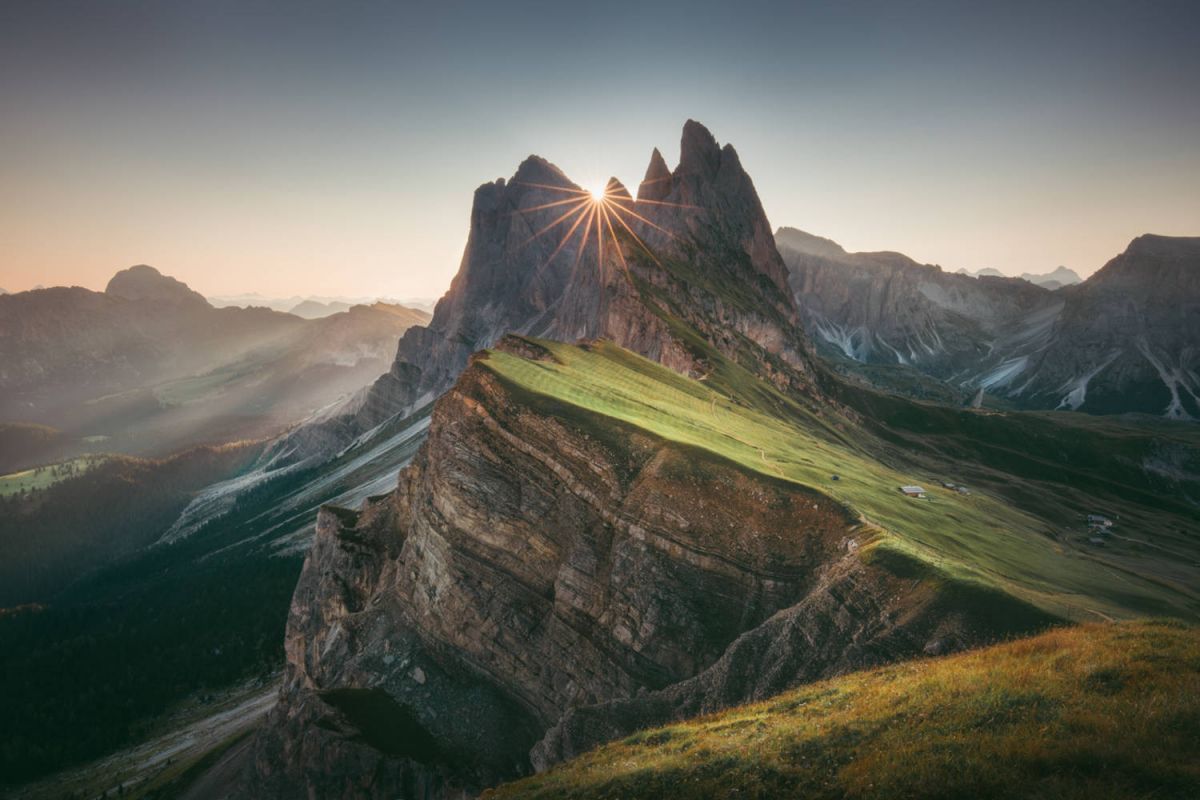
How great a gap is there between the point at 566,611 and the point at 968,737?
1022 inches

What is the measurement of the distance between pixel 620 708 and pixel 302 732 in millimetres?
23232

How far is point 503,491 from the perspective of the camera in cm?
4009

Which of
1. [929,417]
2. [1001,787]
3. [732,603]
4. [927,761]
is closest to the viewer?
[1001,787]

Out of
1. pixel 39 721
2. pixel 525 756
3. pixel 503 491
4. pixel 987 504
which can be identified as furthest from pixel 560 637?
pixel 39 721

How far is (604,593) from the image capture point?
1377 inches

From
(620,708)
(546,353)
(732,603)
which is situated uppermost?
(546,353)

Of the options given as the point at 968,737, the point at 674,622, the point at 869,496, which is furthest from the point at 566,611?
the point at 968,737

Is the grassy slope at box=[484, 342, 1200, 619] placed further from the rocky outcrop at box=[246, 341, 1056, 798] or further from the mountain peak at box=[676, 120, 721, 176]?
the mountain peak at box=[676, 120, 721, 176]

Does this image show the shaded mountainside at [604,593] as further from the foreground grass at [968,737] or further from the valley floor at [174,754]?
the valley floor at [174,754]

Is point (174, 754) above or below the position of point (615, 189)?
below

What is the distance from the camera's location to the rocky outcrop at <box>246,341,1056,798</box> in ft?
91.3

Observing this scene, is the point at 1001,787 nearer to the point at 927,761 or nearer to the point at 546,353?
the point at 927,761

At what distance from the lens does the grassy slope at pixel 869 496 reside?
32500 millimetres

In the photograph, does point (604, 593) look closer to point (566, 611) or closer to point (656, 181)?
point (566, 611)
